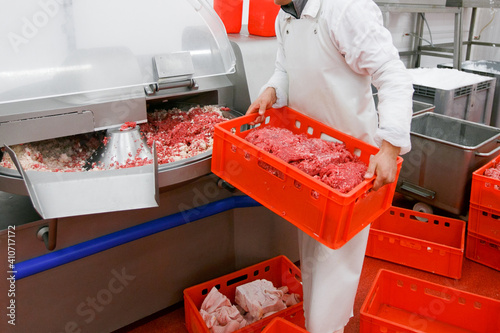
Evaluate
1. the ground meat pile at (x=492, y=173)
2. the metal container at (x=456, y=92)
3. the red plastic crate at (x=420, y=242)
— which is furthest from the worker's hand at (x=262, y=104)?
the metal container at (x=456, y=92)

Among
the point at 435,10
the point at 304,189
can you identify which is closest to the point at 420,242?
the point at 304,189

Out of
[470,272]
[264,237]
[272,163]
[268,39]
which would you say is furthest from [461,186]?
[272,163]

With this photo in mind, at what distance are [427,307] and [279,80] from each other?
1271 millimetres

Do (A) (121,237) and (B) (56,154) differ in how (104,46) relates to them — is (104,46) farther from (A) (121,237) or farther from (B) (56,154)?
(A) (121,237)

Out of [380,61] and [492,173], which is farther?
[492,173]

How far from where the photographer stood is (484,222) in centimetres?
231

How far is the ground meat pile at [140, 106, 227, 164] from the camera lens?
1.55m

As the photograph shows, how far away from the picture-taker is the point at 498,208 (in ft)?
7.24

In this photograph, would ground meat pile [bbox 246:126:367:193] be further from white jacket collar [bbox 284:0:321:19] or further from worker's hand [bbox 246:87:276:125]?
white jacket collar [bbox 284:0:321:19]

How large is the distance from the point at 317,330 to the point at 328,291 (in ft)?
0.59

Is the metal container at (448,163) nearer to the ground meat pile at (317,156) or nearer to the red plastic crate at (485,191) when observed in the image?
the red plastic crate at (485,191)

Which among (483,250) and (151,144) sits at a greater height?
(151,144)

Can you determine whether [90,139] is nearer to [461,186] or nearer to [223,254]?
[223,254]

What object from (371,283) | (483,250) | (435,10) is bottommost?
(371,283)
